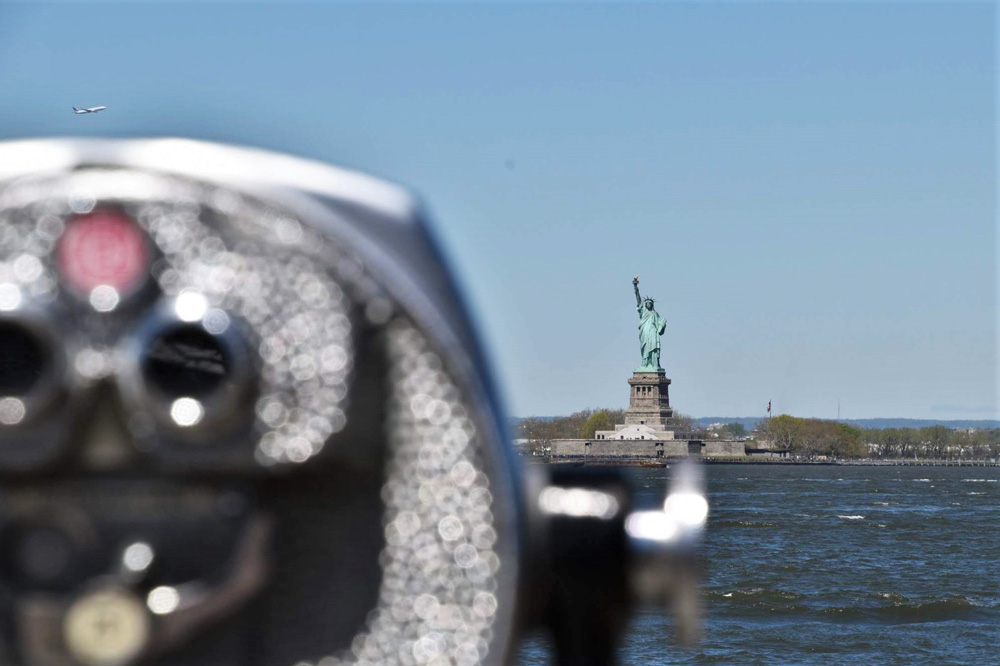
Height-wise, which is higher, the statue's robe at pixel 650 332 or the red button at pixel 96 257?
the statue's robe at pixel 650 332

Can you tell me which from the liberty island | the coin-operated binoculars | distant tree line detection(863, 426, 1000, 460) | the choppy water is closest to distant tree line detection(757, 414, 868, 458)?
distant tree line detection(863, 426, 1000, 460)

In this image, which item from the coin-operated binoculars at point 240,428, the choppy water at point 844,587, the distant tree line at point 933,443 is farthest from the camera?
the distant tree line at point 933,443

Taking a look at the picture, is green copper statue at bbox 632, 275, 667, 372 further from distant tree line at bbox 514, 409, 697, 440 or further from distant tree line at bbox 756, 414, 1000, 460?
distant tree line at bbox 756, 414, 1000, 460

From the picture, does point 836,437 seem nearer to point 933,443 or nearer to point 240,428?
point 933,443

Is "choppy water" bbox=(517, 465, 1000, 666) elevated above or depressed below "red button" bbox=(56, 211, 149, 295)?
below

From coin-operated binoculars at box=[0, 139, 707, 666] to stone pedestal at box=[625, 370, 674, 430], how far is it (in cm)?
9289

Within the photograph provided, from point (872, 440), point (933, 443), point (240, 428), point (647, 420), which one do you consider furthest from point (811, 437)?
point (240, 428)

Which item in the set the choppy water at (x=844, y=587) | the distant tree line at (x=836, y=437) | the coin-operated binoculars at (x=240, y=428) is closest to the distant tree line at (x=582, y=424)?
the distant tree line at (x=836, y=437)

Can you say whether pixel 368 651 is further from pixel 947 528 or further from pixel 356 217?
pixel 947 528

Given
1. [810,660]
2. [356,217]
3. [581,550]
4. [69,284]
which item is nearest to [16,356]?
[69,284]

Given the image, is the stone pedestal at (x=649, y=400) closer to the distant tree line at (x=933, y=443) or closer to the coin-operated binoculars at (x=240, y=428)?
the distant tree line at (x=933, y=443)

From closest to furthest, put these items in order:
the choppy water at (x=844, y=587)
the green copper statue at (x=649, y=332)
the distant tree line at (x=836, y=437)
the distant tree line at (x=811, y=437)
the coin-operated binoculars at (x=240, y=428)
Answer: the coin-operated binoculars at (x=240, y=428)
the choppy water at (x=844, y=587)
the green copper statue at (x=649, y=332)
the distant tree line at (x=836, y=437)
the distant tree line at (x=811, y=437)

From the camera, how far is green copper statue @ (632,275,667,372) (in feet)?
304

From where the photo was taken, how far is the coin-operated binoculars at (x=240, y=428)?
2.81ft
